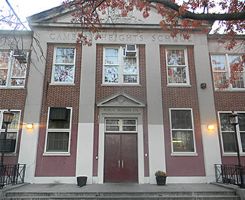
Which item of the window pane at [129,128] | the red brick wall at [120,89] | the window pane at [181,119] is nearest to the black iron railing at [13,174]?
the red brick wall at [120,89]

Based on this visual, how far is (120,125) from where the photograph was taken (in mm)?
11953

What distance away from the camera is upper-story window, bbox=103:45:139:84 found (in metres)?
12.6

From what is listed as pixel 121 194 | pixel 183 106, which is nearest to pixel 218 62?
pixel 183 106

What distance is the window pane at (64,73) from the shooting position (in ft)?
40.9

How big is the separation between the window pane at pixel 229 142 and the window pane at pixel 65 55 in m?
9.08

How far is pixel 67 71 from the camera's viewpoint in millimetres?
12625

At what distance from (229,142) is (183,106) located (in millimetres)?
2959

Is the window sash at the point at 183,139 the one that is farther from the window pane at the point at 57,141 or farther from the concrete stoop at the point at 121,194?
the window pane at the point at 57,141

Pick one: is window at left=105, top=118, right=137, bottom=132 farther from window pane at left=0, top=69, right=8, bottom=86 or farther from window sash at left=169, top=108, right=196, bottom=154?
window pane at left=0, top=69, right=8, bottom=86

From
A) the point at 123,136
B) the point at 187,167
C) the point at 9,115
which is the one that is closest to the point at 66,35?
the point at 9,115

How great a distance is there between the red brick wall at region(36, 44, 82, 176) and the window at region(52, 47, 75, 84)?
248 mm

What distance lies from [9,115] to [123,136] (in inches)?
211

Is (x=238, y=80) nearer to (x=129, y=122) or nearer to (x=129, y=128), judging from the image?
(x=129, y=122)

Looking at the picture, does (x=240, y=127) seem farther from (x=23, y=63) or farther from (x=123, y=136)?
(x=23, y=63)
